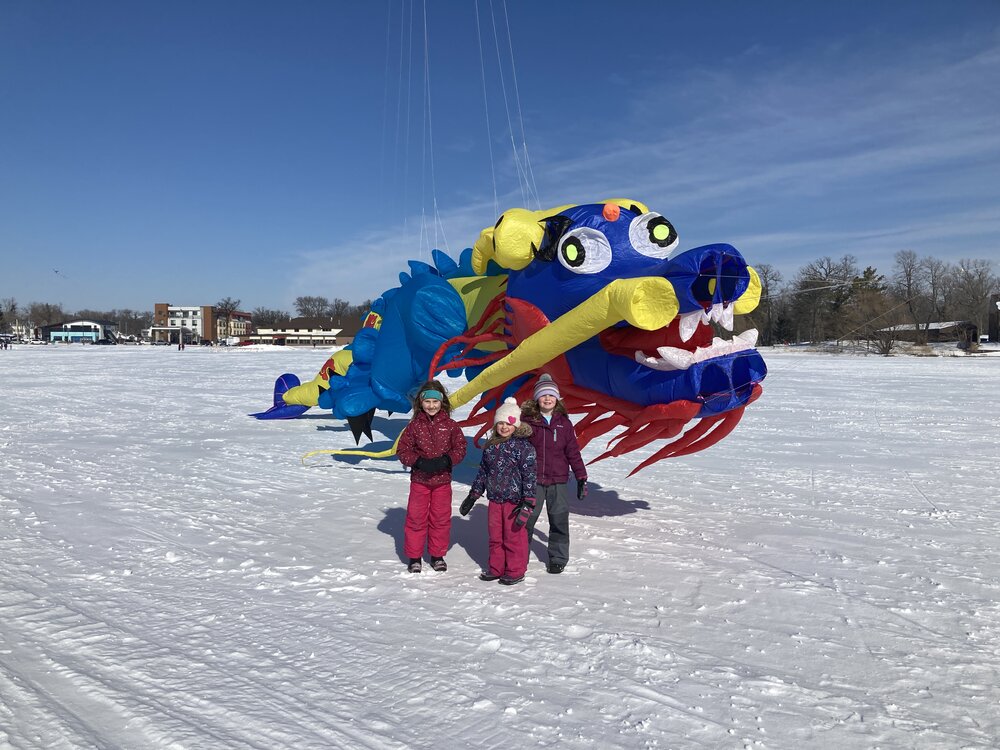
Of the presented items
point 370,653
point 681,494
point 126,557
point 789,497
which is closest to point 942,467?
point 789,497

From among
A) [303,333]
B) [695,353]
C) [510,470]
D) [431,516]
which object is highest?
[303,333]

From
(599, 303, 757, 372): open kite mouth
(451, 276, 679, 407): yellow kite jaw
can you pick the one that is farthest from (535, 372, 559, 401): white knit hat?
(599, 303, 757, 372): open kite mouth

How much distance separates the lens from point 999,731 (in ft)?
8.40

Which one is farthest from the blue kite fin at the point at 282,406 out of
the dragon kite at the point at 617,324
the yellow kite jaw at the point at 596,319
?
the yellow kite jaw at the point at 596,319

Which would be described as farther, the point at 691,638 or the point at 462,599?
the point at 462,599

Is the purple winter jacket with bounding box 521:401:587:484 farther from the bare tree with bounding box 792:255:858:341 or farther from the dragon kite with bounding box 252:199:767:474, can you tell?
the bare tree with bounding box 792:255:858:341

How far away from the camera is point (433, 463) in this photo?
422 cm

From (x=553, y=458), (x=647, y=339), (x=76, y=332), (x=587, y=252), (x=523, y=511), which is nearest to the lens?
(x=523, y=511)

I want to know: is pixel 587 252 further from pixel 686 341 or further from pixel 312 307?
pixel 312 307

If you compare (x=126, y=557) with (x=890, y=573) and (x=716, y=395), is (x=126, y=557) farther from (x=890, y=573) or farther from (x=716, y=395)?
(x=890, y=573)

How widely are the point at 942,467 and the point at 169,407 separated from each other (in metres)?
13.3

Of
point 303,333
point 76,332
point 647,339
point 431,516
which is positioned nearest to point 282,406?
point 431,516

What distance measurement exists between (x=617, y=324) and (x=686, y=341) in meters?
0.51

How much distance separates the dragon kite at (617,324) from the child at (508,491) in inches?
36.8
